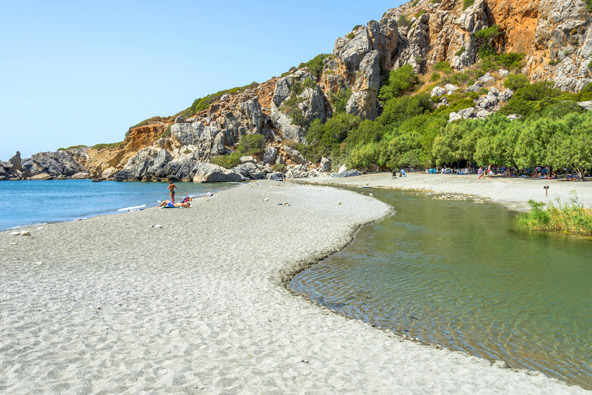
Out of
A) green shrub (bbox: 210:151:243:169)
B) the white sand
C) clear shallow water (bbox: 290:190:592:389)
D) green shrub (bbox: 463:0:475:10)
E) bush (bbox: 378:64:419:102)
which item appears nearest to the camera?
the white sand

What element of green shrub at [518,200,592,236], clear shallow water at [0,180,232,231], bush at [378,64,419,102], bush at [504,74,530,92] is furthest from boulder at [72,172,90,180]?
green shrub at [518,200,592,236]

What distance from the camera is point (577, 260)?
14461 millimetres

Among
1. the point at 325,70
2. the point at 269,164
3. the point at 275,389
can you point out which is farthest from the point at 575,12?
the point at 275,389

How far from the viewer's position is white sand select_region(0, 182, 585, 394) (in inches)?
216

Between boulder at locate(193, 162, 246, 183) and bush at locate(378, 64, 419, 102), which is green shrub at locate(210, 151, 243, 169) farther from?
bush at locate(378, 64, 419, 102)

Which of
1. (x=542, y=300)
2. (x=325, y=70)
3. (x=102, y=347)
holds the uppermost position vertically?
(x=325, y=70)

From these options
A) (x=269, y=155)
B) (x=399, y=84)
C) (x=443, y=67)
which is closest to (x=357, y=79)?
(x=399, y=84)

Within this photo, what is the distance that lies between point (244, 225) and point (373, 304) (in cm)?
1176

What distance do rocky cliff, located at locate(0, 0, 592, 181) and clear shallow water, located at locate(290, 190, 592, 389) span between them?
286 feet

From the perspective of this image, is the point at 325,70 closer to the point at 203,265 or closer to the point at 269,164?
the point at 269,164

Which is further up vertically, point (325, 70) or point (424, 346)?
point (325, 70)

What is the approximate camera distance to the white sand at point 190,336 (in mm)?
5484

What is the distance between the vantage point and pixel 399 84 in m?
134

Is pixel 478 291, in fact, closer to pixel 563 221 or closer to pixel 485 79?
pixel 563 221
